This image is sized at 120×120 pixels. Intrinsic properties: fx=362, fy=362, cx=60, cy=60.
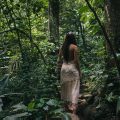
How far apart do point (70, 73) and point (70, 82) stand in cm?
19

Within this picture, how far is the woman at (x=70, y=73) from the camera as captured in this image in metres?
6.60

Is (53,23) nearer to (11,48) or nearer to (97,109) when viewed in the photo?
(11,48)

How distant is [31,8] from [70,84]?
333 centimetres

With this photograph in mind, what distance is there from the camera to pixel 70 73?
665 centimetres

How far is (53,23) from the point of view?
13.2 metres

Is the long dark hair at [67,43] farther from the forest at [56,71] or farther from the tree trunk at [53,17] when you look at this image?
the tree trunk at [53,17]

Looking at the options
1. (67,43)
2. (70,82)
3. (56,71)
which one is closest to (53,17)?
(56,71)

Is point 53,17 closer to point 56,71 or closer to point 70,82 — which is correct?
point 56,71

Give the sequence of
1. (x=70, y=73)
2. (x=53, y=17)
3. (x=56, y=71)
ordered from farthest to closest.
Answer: (x=53, y=17), (x=56, y=71), (x=70, y=73)

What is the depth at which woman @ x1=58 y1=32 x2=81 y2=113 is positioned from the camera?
21.7 ft

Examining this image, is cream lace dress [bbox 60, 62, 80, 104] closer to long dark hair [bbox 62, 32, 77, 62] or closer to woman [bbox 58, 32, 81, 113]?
woman [bbox 58, 32, 81, 113]

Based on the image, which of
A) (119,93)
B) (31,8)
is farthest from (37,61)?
(119,93)

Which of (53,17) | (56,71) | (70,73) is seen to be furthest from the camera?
(53,17)

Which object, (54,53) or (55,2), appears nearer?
(54,53)
